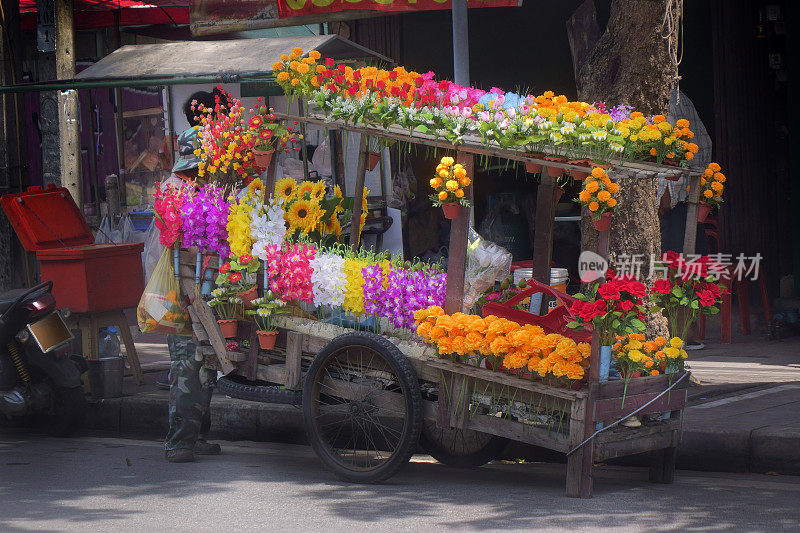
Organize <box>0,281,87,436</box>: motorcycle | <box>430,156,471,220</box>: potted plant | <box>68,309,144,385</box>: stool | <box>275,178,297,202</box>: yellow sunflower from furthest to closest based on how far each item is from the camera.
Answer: <box>68,309,144,385</box>: stool, <box>0,281,87,436</box>: motorcycle, <box>275,178,297,202</box>: yellow sunflower, <box>430,156,471,220</box>: potted plant

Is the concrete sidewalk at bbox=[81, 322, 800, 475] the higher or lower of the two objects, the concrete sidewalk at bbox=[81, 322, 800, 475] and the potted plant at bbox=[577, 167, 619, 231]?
the lower

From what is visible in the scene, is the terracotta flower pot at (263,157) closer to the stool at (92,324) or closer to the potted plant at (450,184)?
the potted plant at (450,184)

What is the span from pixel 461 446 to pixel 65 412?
2.88m

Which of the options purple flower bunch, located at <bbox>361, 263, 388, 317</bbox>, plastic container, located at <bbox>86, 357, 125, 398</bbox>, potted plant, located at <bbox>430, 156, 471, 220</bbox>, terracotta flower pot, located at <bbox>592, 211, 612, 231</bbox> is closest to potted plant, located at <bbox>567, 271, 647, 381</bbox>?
terracotta flower pot, located at <bbox>592, 211, 612, 231</bbox>

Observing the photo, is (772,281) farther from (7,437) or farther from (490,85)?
(7,437)

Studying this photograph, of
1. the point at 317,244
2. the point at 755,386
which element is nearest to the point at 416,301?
the point at 317,244

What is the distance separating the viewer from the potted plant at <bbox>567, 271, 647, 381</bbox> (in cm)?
488

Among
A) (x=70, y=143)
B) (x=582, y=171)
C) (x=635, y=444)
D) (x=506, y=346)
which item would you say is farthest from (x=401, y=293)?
(x=70, y=143)

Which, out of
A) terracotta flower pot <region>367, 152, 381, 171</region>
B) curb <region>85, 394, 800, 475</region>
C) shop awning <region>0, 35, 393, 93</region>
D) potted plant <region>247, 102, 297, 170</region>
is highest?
shop awning <region>0, 35, 393, 93</region>

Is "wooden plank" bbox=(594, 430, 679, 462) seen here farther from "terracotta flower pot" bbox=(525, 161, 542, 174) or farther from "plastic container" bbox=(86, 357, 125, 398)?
"plastic container" bbox=(86, 357, 125, 398)

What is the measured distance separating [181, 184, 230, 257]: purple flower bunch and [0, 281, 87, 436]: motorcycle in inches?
61.5

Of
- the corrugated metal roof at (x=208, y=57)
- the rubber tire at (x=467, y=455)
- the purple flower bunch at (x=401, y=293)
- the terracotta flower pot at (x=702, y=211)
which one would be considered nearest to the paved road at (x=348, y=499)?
the rubber tire at (x=467, y=455)

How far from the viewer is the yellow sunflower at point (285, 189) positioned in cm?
640

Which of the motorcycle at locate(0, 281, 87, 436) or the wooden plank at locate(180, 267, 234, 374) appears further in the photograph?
the motorcycle at locate(0, 281, 87, 436)
